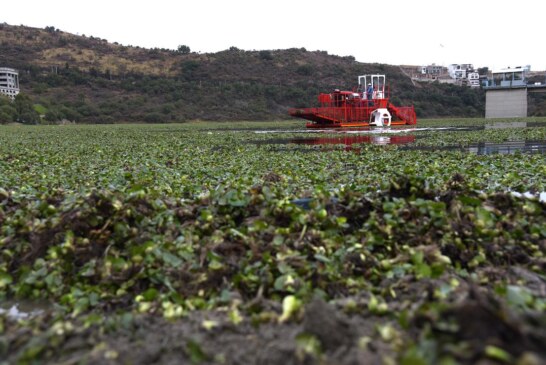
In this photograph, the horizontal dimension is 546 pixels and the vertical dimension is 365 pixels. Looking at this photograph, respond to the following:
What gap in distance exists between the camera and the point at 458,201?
3.90 meters

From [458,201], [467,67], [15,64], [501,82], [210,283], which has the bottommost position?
[210,283]

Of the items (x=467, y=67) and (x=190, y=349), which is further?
(x=467, y=67)

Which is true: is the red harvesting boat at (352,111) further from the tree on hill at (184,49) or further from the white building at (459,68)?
the white building at (459,68)

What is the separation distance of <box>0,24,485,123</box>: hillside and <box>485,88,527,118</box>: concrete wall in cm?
Result: 620

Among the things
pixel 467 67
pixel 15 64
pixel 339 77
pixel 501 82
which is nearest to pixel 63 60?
pixel 15 64

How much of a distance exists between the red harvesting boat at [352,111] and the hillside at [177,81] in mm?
24563

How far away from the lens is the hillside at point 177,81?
53.6m

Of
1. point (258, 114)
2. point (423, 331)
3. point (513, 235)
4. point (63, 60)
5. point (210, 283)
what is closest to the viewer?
point (423, 331)

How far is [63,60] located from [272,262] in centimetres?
7390

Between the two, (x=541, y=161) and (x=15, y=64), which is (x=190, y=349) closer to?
(x=541, y=161)

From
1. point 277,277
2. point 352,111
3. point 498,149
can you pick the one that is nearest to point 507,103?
point 352,111

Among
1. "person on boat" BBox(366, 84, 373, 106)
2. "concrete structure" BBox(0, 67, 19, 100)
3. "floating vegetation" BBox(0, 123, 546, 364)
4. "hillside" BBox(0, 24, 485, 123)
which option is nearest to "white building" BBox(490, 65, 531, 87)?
"hillside" BBox(0, 24, 485, 123)

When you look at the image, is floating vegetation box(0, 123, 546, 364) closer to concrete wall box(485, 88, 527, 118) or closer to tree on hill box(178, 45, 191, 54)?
concrete wall box(485, 88, 527, 118)

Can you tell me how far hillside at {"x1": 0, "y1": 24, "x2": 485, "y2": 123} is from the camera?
176 feet
